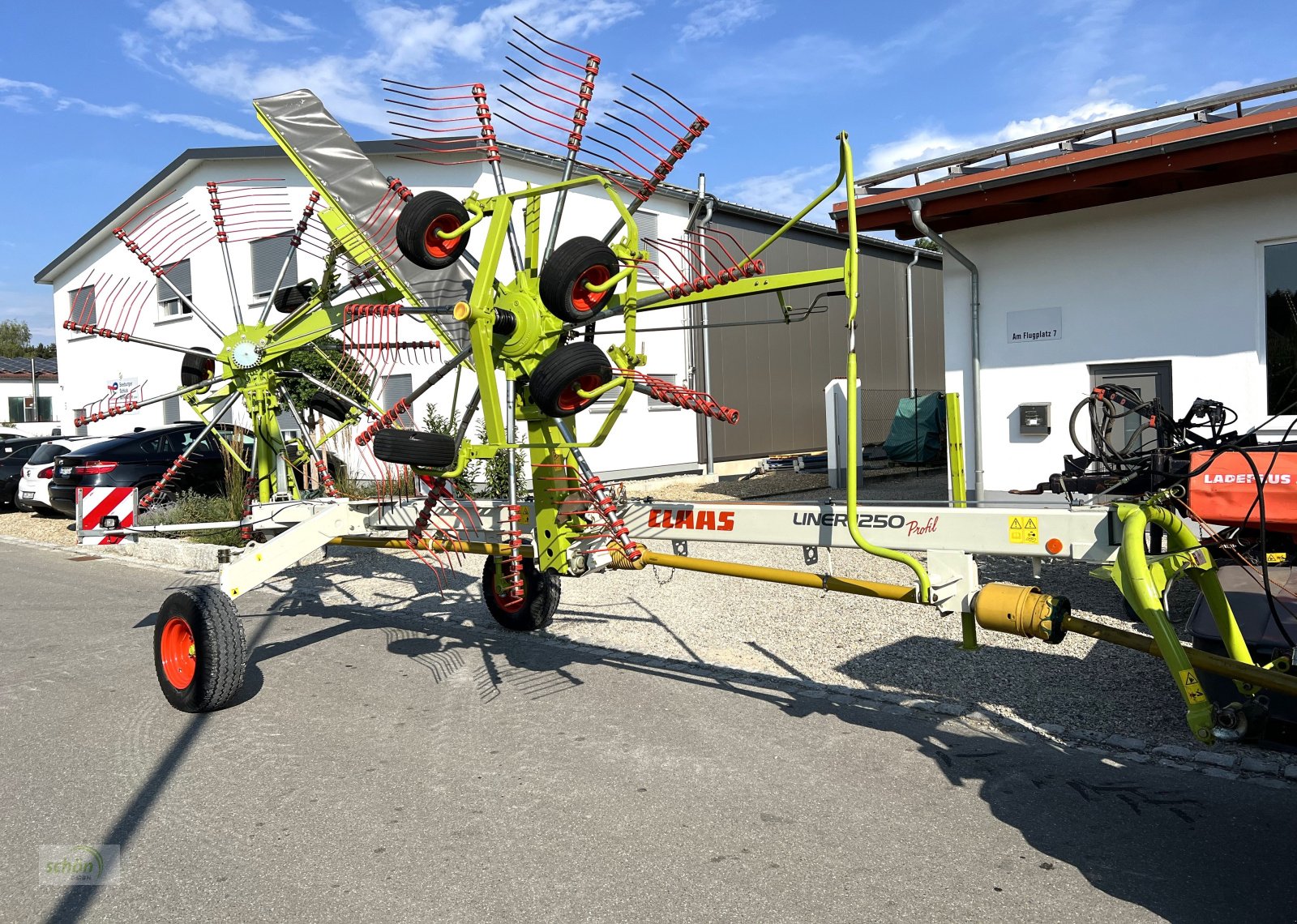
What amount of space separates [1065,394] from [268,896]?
925 centimetres

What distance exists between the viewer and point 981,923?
11.3 feet

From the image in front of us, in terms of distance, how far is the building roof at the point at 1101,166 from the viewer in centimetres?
866

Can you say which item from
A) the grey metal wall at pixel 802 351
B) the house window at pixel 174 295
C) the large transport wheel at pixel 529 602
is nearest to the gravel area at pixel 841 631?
the large transport wheel at pixel 529 602

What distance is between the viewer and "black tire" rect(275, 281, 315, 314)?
8.26 meters

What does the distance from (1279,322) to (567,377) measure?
25.8 ft

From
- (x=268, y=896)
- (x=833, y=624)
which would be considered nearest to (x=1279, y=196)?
(x=833, y=624)

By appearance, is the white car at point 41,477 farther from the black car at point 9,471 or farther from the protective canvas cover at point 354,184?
the protective canvas cover at point 354,184

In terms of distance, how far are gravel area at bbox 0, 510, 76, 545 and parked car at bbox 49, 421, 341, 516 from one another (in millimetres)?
464

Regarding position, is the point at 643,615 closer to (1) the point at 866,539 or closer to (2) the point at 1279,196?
(1) the point at 866,539

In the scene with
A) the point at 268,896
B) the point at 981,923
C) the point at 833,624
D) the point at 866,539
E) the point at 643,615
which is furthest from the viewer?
the point at 643,615

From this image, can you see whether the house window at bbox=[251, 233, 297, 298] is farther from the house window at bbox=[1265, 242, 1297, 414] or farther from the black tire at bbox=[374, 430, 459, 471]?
the house window at bbox=[1265, 242, 1297, 414]

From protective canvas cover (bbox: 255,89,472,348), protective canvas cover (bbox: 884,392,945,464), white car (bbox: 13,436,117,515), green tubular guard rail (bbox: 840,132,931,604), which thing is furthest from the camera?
protective canvas cover (bbox: 884,392,945,464)

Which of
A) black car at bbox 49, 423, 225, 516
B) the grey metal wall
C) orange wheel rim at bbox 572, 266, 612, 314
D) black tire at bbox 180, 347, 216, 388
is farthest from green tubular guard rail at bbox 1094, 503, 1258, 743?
the grey metal wall

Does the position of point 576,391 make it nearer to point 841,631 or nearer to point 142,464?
point 841,631
